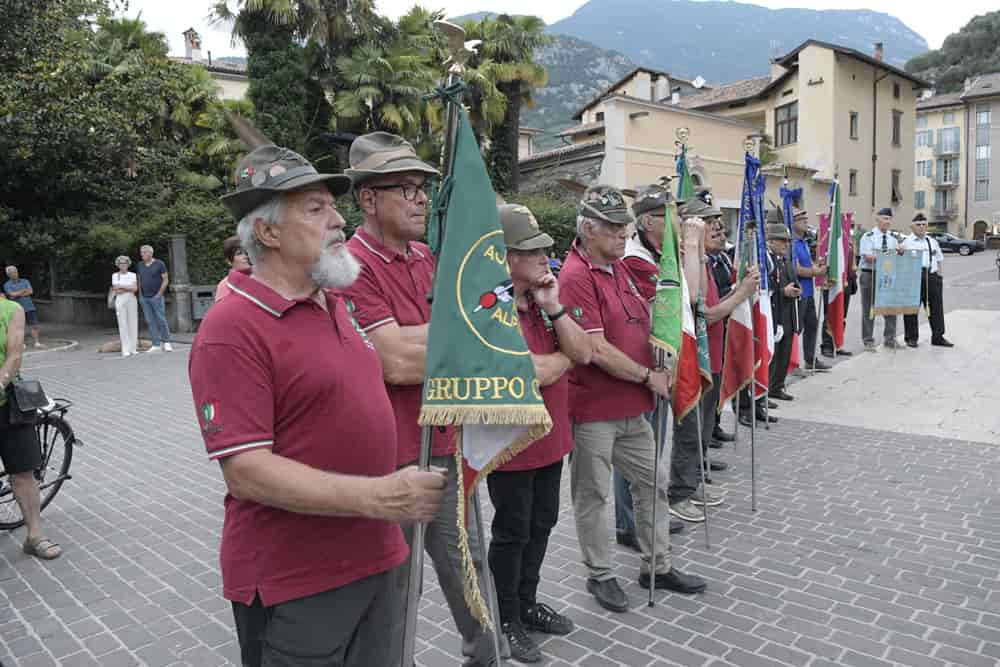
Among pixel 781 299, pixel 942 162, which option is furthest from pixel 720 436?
pixel 942 162

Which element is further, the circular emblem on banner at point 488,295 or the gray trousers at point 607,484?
the gray trousers at point 607,484

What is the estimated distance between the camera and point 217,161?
2427 cm

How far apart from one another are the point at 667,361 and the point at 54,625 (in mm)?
3568

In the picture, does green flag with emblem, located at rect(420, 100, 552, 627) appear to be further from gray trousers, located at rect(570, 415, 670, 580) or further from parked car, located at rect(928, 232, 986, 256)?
parked car, located at rect(928, 232, 986, 256)

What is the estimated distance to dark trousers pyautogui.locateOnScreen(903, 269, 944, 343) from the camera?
A: 490 inches

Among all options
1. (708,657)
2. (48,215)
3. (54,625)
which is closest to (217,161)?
(48,215)

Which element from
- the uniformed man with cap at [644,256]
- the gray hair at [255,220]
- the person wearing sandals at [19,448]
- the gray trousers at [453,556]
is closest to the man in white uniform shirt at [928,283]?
the uniformed man with cap at [644,256]

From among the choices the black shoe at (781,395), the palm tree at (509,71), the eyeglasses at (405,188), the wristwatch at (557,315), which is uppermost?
the palm tree at (509,71)

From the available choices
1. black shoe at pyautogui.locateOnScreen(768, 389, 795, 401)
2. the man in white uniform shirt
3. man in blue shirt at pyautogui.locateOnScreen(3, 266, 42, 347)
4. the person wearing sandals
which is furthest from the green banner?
man in blue shirt at pyautogui.locateOnScreen(3, 266, 42, 347)

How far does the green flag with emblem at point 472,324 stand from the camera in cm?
221

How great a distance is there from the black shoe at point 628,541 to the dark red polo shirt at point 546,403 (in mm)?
1570

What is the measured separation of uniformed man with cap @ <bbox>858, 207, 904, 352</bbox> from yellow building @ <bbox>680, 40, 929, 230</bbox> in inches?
883

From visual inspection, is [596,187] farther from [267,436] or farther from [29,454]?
[29,454]

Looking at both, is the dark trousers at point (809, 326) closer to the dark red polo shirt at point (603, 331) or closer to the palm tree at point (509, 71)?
the dark red polo shirt at point (603, 331)
